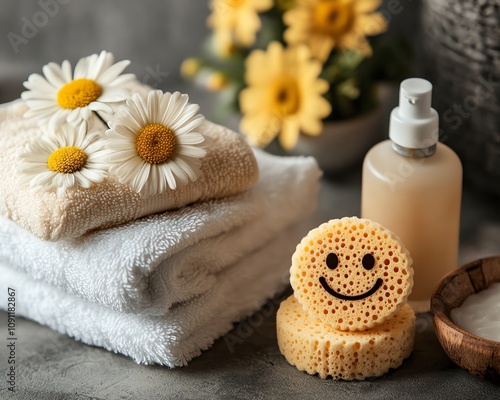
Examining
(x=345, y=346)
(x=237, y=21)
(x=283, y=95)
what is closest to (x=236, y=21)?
(x=237, y=21)

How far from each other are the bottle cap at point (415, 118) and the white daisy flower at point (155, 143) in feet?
0.61

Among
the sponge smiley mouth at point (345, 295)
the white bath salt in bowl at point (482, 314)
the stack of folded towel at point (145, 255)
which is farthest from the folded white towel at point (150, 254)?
the white bath salt in bowl at point (482, 314)

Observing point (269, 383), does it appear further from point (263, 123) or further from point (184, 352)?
point (263, 123)

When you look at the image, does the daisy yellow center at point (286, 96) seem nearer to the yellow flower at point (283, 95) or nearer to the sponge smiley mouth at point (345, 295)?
the yellow flower at point (283, 95)

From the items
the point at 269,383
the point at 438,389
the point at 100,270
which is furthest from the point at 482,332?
the point at 100,270

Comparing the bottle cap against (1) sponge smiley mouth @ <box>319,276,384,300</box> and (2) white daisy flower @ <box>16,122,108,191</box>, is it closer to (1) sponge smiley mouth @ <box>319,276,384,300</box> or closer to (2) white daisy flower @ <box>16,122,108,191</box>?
(1) sponge smiley mouth @ <box>319,276,384,300</box>

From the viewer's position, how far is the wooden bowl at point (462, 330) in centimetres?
72

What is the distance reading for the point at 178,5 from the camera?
4.03ft

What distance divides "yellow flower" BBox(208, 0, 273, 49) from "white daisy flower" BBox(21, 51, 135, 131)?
0.82 ft

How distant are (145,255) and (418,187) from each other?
0.27 metres

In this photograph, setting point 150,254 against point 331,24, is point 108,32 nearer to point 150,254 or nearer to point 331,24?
point 331,24

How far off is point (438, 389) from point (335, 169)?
0.39m

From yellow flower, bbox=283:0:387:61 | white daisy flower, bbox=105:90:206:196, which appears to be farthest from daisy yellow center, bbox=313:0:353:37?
white daisy flower, bbox=105:90:206:196

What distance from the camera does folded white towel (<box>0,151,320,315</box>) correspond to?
0.74 m
